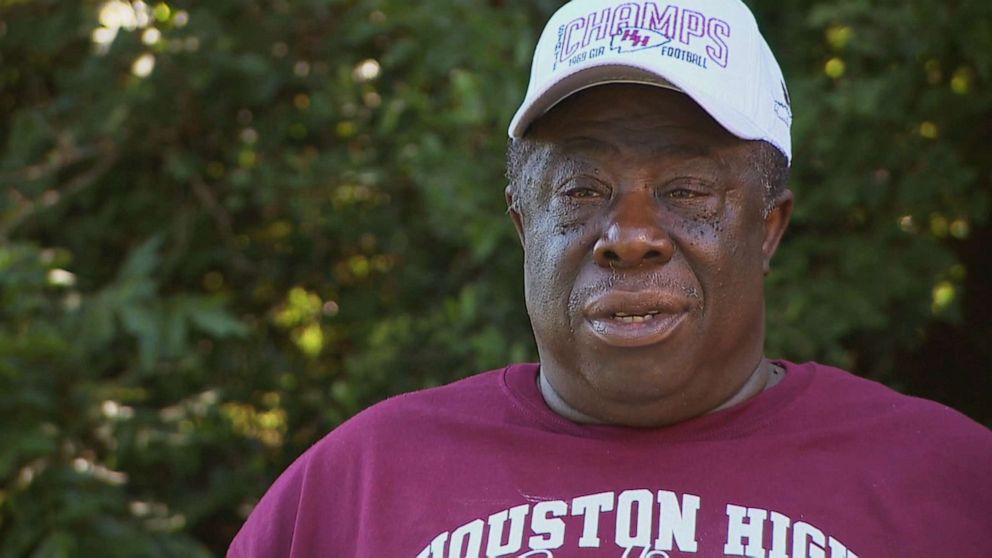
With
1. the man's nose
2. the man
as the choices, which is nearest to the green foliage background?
the man

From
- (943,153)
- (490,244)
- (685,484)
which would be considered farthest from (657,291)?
(943,153)

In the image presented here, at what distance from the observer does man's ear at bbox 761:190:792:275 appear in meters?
2.18

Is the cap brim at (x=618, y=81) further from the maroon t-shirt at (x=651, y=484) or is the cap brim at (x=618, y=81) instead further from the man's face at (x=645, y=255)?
the maroon t-shirt at (x=651, y=484)

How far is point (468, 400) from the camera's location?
227 cm

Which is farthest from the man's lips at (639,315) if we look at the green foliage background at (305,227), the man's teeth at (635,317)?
the green foliage background at (305,227)

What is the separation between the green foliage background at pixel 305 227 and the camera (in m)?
3.51

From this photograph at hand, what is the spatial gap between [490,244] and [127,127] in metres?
1.25

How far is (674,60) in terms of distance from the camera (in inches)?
80.4

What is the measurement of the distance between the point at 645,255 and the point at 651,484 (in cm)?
32

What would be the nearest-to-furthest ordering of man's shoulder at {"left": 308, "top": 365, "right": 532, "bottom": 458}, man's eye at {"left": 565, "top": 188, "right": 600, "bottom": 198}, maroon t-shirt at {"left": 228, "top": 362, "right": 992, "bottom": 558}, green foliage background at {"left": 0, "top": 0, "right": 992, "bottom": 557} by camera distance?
maroon t-shirt at {"left": 228, "top": 362, "right": 992, "bottom": 558} → man's eye at {"left": 565, "top": 188, "right": 600, "bottom": 198} → man's shoulder at {"left": 308, "top": 365, "right": 532, "bottom": 458} → green foliage background at {"left": 0, "top": 0, "right": 992, "bottom": 557}

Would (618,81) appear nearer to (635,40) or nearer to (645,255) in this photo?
(635,40)

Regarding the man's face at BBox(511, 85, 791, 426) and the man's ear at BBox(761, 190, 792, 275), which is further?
the man's ear at BBox(761, 190, 792, 275)

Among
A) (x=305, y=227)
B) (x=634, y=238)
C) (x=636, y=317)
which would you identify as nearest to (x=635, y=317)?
(x=636, y=317)

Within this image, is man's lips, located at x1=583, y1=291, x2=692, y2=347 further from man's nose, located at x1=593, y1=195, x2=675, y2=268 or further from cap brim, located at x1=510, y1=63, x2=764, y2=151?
cap brim, located at x1=510, y1=63, x2=764, y2=151
